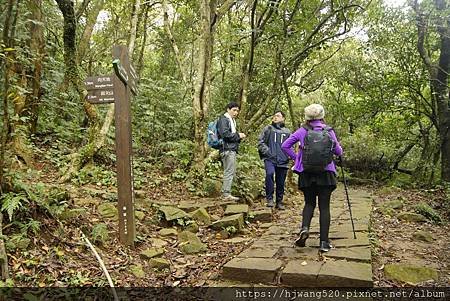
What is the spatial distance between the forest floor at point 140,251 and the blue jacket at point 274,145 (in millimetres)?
1066

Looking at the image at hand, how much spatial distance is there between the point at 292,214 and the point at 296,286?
3512 mm

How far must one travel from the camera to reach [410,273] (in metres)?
4.26

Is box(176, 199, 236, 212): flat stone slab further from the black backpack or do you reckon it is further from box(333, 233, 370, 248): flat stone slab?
the black backpack

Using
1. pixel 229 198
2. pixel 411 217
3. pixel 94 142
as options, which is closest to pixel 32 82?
pixel 94 142

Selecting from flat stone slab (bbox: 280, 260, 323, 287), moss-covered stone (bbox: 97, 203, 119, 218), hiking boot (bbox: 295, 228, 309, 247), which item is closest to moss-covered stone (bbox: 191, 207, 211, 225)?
moss-covered stone (bbox: 97, 203, 119, 218)

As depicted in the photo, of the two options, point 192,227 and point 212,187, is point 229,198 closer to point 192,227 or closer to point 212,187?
point 212,187

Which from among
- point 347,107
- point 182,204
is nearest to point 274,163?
point 182,204

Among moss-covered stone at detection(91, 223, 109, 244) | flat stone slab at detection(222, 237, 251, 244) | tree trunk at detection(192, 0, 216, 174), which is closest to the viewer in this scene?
moss-covered stone at detection(91, 223, 109, 244)

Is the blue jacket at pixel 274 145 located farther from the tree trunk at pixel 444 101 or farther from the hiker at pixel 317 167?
the tree trunk at pixel 444 101

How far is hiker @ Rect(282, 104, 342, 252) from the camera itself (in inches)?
180

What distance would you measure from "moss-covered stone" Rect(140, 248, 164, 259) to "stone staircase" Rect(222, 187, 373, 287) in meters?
1.09

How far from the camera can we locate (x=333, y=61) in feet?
59.9

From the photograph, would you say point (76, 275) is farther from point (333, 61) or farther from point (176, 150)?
point (333, 61)

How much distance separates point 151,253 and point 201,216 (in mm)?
1649
